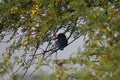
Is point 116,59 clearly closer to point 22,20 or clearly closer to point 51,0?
point 51,0

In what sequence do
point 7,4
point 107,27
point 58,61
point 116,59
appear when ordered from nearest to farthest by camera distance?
point 116,59 → point 58,61 → point 107,27 → point 7,4

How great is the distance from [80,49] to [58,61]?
22 cm

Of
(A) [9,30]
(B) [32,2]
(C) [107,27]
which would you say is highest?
(C) [107,27]

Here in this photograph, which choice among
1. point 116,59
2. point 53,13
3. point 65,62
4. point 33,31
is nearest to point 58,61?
point 65,62

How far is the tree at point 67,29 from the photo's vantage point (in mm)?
2648

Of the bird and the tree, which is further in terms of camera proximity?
the bird

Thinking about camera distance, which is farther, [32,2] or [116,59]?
[32,2]

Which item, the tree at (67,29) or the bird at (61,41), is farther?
the bird at (61,41)

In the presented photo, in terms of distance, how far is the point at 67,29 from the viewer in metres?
5.58

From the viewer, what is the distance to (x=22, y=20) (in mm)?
5574

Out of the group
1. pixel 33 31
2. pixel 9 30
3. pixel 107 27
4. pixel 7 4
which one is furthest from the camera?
pixel 9 30

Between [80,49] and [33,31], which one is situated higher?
[80,49]

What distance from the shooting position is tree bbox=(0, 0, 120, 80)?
8.69 feet

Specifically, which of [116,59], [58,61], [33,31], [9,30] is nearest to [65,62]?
[58,61]
